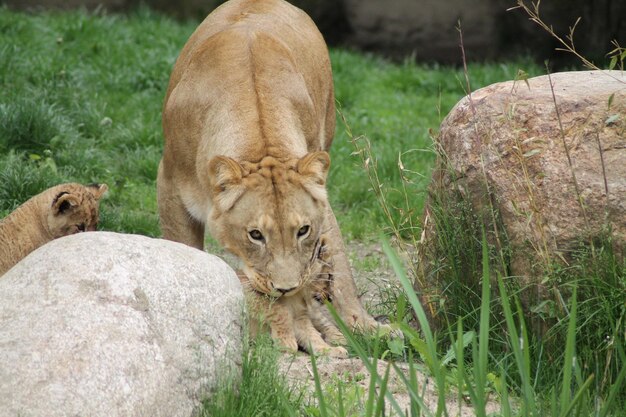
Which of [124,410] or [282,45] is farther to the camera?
[282,45]

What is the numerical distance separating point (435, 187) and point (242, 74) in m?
1.23

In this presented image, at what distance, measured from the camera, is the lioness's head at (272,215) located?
498cm

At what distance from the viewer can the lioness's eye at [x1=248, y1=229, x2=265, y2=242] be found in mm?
5027

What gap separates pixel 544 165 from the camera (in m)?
4.77

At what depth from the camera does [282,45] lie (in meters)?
6.16

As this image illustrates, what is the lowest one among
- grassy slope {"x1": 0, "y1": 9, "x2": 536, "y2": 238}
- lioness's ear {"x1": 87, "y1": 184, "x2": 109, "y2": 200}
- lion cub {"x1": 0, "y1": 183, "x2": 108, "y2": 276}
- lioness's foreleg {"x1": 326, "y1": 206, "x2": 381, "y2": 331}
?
grassy slope {"x1": 0, "y1": 9, "x2": 536, "y2": 238}

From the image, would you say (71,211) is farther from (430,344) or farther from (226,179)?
(430,344)

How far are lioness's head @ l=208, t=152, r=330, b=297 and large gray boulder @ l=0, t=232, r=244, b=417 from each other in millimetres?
713

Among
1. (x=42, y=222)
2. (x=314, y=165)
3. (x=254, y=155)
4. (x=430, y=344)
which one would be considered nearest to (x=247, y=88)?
(x=254, y=155)

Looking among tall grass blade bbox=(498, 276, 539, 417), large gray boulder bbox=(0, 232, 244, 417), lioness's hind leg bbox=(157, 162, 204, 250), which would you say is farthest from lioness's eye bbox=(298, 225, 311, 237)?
tall grass blade bbox=(498, 276, 539, 417)

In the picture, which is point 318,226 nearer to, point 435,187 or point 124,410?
point 435,187

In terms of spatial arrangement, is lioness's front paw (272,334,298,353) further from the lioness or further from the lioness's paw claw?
the lioness's paw claw

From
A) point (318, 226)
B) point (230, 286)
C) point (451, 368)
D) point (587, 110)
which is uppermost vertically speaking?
point (587, 110)

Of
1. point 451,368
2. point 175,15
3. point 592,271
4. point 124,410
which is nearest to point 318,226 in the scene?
point 451,368
